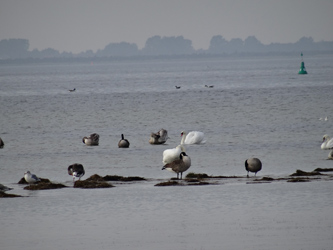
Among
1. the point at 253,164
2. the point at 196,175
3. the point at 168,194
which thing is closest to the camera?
the point at 168,194

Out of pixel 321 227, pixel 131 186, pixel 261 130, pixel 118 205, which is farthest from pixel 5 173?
pixel 261 130

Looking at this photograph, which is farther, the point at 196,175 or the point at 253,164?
the point at 196,175

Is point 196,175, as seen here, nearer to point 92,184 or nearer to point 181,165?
point 181,165

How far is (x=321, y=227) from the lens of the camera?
47.2ft

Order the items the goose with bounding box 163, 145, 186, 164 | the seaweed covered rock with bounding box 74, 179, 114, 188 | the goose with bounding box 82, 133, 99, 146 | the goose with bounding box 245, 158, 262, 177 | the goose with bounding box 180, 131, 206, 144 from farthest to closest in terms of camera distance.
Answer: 1. the goose with bounding box 82, 133, 99, 146
2. the goose with bounding box 180, 131, 206, 144
3. the goose with bounding box 163, 145, 186, 164
4. the goose with bounding box 245, 158, 262, 177
5. the seaweed covered rock with bounding box 74, 179, 114, 188

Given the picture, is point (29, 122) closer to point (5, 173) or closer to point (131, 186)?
point (5, 173)

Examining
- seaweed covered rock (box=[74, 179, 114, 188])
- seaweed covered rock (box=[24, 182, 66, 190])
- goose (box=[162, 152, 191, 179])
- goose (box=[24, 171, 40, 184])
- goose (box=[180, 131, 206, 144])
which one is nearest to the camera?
seaweed covered rock (box=[24, 182, 66, 190])

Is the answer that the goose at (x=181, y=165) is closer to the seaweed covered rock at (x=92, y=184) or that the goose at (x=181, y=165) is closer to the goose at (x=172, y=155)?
the goose at (x=172, y=155)

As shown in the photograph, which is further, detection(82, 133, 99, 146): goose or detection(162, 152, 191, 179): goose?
detection(82, 133, 99, 146): goose

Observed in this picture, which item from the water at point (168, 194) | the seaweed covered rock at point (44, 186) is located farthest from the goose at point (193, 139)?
the seaweed covered rock at point (44, 186)

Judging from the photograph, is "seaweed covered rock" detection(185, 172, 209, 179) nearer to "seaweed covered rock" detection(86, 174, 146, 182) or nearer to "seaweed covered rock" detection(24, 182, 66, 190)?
"seaweed covered rock" detection(86, 174, 146, 182)

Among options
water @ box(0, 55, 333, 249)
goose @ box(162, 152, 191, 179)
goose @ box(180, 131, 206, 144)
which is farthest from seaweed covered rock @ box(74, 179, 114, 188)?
goose @ box(180, 131, 206, 144)

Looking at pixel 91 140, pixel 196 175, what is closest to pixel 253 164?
pixel 196 175

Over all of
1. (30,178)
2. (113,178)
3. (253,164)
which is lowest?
(113,178)
